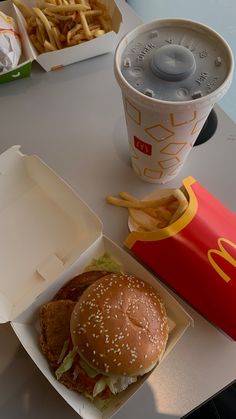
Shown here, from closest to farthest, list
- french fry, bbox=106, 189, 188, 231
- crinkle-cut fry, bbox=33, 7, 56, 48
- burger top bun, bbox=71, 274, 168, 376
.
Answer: burger top bun, bbox=71, 274, 168, 376 → french fry, bbox=106, 189, 188, 231 → crinkle-cut fry, bbox=33, 7, 56, 48

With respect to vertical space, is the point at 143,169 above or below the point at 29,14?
below

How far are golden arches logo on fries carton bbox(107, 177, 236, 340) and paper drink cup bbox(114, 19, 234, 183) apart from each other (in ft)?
0.43

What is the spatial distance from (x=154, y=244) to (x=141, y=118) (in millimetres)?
273

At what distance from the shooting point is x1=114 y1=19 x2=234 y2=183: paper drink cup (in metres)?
0.78

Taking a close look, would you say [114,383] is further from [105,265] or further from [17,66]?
[17,66]

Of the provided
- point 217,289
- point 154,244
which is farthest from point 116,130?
point 217,289

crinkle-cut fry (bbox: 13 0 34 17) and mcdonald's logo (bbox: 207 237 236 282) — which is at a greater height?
crinkle-cut fry (bbox: 13 0 34 17)

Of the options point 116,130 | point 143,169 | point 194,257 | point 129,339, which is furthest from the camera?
point 116,130

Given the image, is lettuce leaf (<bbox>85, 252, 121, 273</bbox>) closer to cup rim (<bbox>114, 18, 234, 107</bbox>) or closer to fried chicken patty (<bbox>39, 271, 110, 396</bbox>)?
fried chicken patty (<bbox>39, 271, 110, 396</bbox>)

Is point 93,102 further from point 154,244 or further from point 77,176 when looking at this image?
point 154,244

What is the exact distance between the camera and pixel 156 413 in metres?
0.80

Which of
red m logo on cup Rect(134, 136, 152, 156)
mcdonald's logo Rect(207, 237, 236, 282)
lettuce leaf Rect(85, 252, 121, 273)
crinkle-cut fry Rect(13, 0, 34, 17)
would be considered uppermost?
crinkle-cut fry Rect(13, 0, 34, 17)

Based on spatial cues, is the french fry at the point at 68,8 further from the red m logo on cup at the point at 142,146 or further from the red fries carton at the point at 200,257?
the red fries carton at the point at 200,257

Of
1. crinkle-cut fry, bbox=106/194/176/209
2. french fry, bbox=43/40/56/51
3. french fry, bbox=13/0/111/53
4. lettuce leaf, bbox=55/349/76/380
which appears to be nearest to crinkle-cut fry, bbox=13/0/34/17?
french fry, bbox=13/0/111/53
